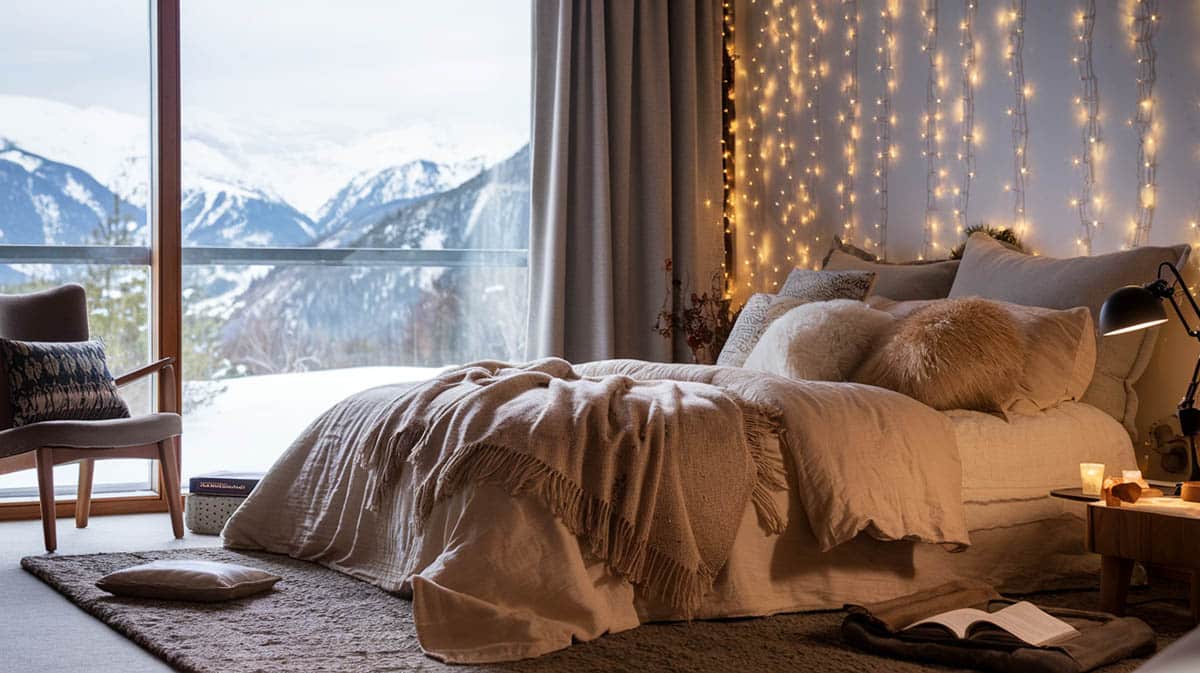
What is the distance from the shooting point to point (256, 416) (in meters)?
5.09

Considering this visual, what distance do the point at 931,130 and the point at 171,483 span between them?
3064mm

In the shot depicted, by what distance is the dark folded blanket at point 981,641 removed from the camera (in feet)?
7.91

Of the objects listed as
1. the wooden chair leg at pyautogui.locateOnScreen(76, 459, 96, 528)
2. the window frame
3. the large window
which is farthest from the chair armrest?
the large window

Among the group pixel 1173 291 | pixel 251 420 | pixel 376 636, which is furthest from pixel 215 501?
pixel 1173 291

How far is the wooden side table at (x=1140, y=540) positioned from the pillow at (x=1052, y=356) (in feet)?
1.47

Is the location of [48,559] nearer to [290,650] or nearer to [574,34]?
[290,650]

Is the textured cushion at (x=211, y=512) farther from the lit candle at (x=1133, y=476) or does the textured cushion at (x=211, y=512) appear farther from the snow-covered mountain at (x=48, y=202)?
the lit candle at (x=1133, y=476)

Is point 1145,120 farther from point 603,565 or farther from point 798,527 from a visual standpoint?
point 603,565

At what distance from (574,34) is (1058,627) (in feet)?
12.1

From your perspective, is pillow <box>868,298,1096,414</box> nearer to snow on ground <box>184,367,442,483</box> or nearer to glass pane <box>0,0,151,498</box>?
snow on ground <box>184,367,442,483</box>

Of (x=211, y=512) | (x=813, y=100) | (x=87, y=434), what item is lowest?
(x=211, y=512)

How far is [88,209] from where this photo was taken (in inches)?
191

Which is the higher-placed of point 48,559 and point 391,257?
point 391,257

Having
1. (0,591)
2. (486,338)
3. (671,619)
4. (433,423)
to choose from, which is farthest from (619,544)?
(486,338)
